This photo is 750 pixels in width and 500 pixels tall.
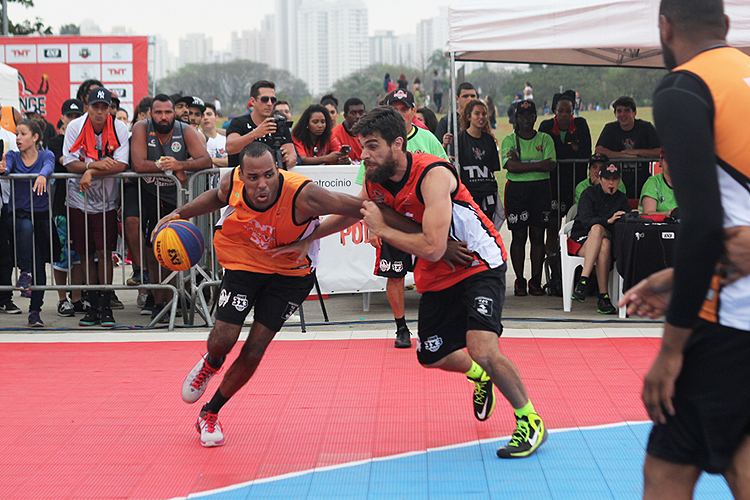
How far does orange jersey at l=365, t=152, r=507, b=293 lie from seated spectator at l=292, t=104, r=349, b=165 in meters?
4.01

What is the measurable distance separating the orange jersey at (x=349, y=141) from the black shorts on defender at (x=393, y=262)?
77.5 inches

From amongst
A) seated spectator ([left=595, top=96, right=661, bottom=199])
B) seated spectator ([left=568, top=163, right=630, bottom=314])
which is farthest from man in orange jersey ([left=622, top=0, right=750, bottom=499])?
seated spectator ([left=595, top=96, right=661, bottom=199])

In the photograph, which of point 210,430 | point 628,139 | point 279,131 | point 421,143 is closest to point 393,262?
point 421,143

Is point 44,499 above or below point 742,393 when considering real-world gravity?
below

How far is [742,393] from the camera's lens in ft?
7.04

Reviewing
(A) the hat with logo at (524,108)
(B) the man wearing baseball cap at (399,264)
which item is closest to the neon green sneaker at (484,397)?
(B) the man wearing baseball cap at (399,264)

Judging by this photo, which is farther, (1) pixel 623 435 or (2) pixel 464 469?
(1) pixel 623 435

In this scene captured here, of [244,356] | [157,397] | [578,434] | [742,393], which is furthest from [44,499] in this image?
[742,393]

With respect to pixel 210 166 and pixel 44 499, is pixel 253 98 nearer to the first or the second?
pixel 210 166

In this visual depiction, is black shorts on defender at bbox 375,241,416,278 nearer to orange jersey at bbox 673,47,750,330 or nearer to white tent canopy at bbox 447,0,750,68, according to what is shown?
white tent canopy at bbox 447,0,750,68

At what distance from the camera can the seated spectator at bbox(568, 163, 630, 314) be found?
8.15 metres

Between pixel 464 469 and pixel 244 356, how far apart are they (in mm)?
1399

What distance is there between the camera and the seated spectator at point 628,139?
31.0ft

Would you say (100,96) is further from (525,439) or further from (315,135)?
(525,439)
